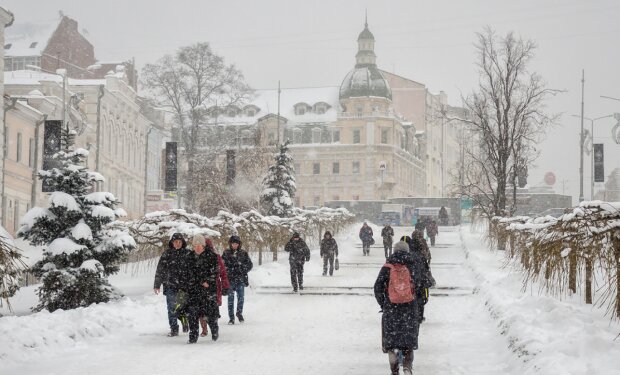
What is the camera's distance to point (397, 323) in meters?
11.0

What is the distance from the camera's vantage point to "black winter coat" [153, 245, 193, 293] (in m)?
14.9

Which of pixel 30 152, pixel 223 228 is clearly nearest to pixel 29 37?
pixel 30 152

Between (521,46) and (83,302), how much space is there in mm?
26828

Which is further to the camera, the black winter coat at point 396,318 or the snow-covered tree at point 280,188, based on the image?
the snow-covered tree at point 280,188

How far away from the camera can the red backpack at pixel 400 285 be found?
11.1 meters

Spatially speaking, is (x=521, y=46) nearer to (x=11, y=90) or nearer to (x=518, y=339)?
(x=518, y=339)

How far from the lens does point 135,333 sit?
51.1 ft

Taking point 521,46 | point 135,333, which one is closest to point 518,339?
point 135,333

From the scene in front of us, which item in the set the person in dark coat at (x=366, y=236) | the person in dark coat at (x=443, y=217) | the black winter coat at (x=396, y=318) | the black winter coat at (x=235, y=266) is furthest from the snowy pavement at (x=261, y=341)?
the person in dark coat at (x=443, y=217)

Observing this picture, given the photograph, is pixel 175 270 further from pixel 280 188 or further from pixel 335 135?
pixel 335 135

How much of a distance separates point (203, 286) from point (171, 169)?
28.6 meters

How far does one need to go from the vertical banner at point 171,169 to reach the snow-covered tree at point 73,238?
22456 millimetres

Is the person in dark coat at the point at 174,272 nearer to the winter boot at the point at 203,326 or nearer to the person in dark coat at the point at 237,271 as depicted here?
the winter boot at the point at 203,326

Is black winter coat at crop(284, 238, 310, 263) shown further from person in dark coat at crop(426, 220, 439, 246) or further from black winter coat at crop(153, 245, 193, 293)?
person in dark coat at crop(426, 220, 439, 246)
